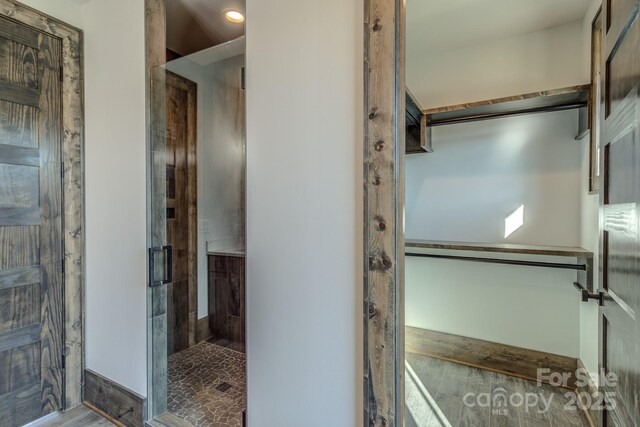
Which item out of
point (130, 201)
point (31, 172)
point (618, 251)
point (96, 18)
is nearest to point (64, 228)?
point (31, 172)

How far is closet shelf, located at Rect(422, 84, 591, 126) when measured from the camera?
191 cm

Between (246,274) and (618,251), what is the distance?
4.39ft

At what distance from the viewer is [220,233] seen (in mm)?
1836

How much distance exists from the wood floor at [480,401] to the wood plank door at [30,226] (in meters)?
2.33

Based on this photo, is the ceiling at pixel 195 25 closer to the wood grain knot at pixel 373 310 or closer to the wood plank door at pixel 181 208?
the wood plank door at pixel 181 208

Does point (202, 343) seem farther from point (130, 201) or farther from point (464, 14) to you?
point (464, 14)

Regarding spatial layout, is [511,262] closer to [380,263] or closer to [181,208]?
[380,263]

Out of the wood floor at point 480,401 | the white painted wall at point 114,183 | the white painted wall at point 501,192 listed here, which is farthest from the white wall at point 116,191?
the white painted wall at point 501,192

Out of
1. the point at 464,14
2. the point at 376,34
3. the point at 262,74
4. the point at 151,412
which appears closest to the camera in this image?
the point at 376,34

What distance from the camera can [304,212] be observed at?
1.20m

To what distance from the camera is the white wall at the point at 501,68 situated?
7.13 feet

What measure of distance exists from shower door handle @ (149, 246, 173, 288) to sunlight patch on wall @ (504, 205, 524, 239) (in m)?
2.57

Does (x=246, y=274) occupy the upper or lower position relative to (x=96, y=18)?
lower

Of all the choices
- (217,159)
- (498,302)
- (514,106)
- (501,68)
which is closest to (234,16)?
(217,159)
